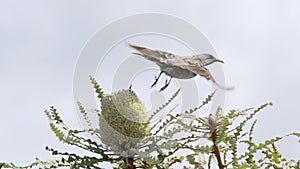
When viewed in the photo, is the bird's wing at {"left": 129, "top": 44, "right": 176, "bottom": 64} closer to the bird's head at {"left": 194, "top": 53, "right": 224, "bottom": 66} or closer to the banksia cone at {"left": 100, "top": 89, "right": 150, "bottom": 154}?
the bird's head at {"left": 194, "top": 53, "right": 224, "bottom": 66}

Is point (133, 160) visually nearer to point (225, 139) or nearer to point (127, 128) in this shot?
point (127, 128)

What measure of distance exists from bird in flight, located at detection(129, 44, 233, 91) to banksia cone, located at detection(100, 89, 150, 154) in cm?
23

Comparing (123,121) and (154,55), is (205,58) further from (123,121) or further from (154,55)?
(123,121)

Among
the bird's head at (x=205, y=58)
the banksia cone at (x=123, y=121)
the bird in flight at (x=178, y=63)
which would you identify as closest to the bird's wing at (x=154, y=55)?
the bird in flight at (x=178, y=63)

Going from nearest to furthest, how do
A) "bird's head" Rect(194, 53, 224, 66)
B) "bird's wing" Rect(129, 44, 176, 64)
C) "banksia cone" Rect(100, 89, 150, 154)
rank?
"bird's wing" Rect(129, 44, 176, 64) → "bird's head" Rect(194, 53, 224, 66) → "banksia cone" Rect(100, 89, 150, 154)

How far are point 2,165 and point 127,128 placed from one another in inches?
24.7

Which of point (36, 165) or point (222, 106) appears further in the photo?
point (222, 106)

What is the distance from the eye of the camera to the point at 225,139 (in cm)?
259

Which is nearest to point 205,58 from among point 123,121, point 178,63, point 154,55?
point 178,63

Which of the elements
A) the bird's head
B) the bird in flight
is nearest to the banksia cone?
the bird in flight

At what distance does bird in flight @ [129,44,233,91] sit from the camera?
97.7 inches

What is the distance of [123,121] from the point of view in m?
2.75

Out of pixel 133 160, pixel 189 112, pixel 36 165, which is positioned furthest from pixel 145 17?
pixel 36 165

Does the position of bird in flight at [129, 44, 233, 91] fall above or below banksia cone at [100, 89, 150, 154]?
above
